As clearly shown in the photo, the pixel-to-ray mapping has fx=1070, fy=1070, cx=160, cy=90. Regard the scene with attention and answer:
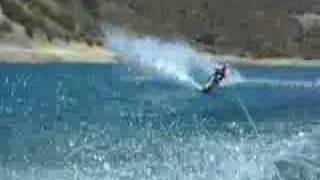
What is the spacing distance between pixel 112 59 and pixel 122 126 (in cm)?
7380

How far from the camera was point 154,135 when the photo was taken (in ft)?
85.2

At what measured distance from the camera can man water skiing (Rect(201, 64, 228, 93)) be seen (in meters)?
36.6

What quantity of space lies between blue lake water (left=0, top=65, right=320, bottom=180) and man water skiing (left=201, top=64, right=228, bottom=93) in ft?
1.89

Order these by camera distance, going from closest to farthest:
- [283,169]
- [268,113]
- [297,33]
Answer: [283,169], [268,113], [297,33]

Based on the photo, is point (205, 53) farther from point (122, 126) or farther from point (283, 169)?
point (283, 169)

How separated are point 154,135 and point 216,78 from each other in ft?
42.1

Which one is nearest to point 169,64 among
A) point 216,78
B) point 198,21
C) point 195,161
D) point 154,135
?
point 216,78

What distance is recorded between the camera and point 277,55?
14238cm

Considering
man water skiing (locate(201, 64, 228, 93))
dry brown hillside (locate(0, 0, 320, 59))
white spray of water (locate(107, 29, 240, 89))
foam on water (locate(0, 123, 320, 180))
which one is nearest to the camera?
foam on water (locate(0, 123, 320, 180))

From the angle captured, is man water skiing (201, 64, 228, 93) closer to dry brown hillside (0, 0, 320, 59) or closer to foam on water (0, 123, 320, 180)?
foam on water (0, 123, 320, 180)

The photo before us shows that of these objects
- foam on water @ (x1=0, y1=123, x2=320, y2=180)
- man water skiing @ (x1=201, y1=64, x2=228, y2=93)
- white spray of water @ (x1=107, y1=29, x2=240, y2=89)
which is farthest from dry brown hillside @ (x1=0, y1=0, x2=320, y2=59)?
foam on water @ (x1=0, y1=123, x2=320, y2=180)

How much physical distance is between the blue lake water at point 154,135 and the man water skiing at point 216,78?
0.57 meters

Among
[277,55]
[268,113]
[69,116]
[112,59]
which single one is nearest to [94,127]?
[69,116]

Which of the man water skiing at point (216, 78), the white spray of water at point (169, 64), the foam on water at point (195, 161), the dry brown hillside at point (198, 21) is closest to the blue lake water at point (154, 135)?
the foam on water at point (195, 161)
